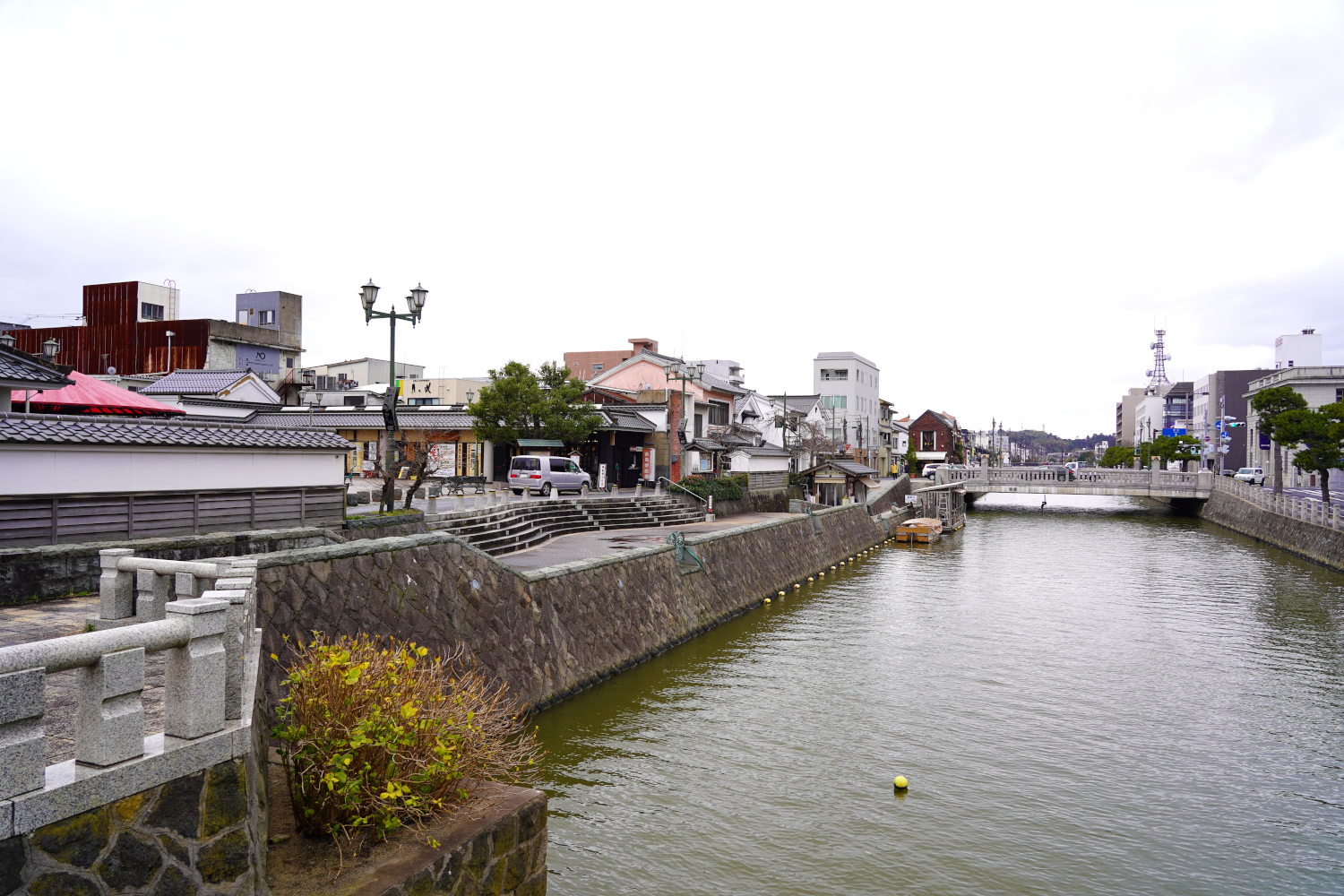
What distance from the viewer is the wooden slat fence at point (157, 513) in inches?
468

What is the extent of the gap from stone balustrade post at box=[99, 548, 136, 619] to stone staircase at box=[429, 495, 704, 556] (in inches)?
369

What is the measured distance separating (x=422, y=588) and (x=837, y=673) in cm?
1003

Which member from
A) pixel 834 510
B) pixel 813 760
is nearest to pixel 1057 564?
pixel 834 510

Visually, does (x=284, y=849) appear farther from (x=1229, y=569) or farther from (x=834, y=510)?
(x=1229, y=569)

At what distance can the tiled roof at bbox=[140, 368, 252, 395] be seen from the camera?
116 feet

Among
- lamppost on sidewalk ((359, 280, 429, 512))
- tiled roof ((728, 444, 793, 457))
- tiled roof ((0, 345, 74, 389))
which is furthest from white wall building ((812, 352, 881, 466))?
tiled roof ((0, 345, 74, 389))

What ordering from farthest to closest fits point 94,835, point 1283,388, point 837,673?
point 1283,388 < point 837,673 < point 94,835

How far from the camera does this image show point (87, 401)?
18734 millimetres

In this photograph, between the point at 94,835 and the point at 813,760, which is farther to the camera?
the point at 813,760

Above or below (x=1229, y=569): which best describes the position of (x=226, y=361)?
above

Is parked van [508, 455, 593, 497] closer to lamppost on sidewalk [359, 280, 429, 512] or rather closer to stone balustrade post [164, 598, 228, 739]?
lamppost on sidewalk [359, 280, 429, 512]

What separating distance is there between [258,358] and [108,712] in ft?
189

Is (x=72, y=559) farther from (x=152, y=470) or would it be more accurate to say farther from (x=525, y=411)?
(x=525, y=411)

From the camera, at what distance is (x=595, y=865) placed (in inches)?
377
